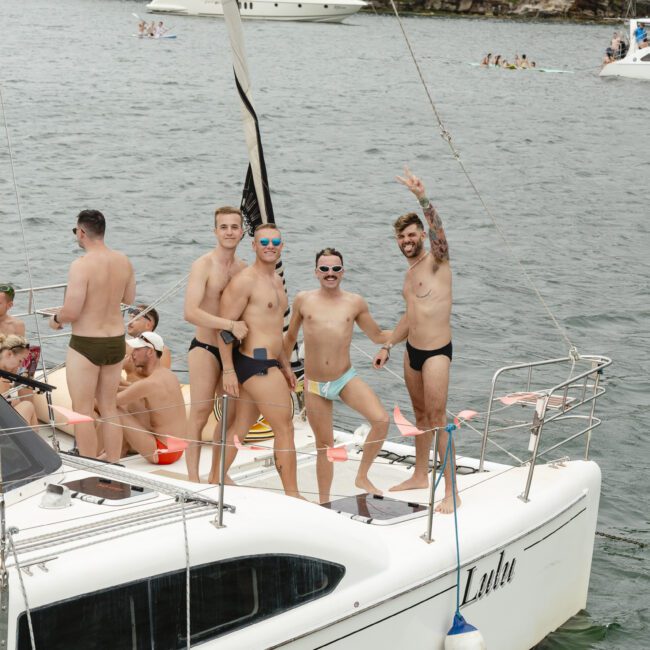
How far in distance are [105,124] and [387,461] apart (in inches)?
1099

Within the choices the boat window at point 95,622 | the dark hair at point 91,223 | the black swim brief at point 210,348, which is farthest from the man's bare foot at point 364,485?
the boat window at point 95,622

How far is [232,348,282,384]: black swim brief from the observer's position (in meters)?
7.41

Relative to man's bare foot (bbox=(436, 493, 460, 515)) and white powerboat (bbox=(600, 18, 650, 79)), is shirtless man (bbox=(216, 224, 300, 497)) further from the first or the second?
white powerboat (bbox=(600, 18, 650, 79))

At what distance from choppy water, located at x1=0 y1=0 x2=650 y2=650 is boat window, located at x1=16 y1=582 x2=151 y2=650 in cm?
397

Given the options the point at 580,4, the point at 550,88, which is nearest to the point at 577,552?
the point at 550,88

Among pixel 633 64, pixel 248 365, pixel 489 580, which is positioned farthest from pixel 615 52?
pixel 489 580

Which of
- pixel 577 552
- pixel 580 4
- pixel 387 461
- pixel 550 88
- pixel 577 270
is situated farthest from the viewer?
pixel 580 4

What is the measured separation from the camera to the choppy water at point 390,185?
15281 mm

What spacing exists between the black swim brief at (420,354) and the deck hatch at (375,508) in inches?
36.8

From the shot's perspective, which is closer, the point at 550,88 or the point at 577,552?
the point at 577,552

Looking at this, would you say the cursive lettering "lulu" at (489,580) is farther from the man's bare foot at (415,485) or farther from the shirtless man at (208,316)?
the shirtless man at (208,316)

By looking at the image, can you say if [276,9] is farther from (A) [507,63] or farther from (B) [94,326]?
(B) [94,326]

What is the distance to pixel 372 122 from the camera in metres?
38.8

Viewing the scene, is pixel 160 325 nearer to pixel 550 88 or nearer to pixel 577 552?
pixel 577 552
